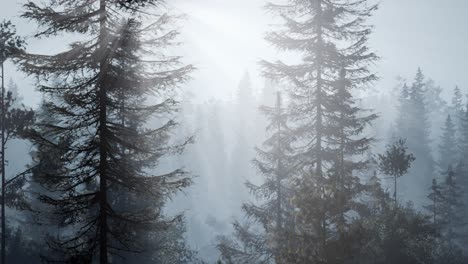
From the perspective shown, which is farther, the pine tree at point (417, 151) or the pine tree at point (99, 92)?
the pine tree at point (417, 151)

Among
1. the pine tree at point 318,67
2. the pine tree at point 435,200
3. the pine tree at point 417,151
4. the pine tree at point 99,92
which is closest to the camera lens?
the pine tree at point 99,92

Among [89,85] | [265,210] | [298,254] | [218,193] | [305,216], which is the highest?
[218,193]

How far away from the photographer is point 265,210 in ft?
60.1

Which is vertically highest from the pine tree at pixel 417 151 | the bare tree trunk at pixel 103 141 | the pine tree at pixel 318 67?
the pine tree at pixel 417 151

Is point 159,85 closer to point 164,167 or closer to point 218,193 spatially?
point 218,193

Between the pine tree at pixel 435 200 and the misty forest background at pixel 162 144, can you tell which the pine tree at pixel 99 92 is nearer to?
the misty forest background at pixel 162 144

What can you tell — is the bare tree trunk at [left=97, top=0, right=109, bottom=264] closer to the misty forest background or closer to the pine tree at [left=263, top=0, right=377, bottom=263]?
the misty forest background

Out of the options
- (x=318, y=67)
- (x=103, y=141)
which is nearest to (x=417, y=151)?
(x=318, y=67)

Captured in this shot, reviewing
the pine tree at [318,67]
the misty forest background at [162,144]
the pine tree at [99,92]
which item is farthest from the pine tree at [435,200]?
the pine tree at [99,92]

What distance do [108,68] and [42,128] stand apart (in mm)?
2501

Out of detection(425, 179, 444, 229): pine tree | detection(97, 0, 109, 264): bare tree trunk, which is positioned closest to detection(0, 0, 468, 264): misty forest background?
detection(97, 0, 109, 264): bare tree trunk

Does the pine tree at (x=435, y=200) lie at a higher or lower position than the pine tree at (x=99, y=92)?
higher

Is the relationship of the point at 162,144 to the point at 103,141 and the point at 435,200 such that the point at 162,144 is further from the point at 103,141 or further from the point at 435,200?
the point at 435,200

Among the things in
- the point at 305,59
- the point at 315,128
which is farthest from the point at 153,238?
the point at 305,59
